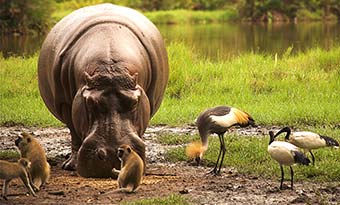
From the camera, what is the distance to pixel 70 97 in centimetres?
812

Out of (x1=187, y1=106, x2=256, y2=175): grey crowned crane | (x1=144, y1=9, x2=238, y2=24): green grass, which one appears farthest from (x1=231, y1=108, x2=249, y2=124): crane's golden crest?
(x1=144, y1=9, x2=238, y2=24): green grass

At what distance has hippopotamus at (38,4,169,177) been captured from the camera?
22.9 ft

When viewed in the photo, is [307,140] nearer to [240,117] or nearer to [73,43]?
[240,117]

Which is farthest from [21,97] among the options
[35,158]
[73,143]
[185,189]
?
[185,189]

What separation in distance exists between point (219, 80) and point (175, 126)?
13.2 ft

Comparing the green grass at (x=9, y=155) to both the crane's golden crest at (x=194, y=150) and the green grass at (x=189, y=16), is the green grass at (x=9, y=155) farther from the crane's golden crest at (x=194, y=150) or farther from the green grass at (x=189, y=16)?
the green grass at (x=189, y=16)

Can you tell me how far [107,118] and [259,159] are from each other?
84.2 inches

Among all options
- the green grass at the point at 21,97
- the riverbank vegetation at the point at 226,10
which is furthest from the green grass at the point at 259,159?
the riverbank vegetation at the point at 226,10

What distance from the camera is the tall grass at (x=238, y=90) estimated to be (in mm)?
11734

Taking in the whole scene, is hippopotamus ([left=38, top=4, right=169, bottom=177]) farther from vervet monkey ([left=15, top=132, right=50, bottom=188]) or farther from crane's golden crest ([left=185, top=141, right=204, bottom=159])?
crane's golden crest ([left=185, top=141, right=204, bottom=159])

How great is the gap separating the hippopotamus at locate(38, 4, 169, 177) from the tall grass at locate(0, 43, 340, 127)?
2.93 m

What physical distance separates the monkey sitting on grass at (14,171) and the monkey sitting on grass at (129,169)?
28.4 inches

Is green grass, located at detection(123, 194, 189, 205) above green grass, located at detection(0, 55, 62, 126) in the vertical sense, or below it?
above

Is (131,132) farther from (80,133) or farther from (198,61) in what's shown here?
(198,61)
